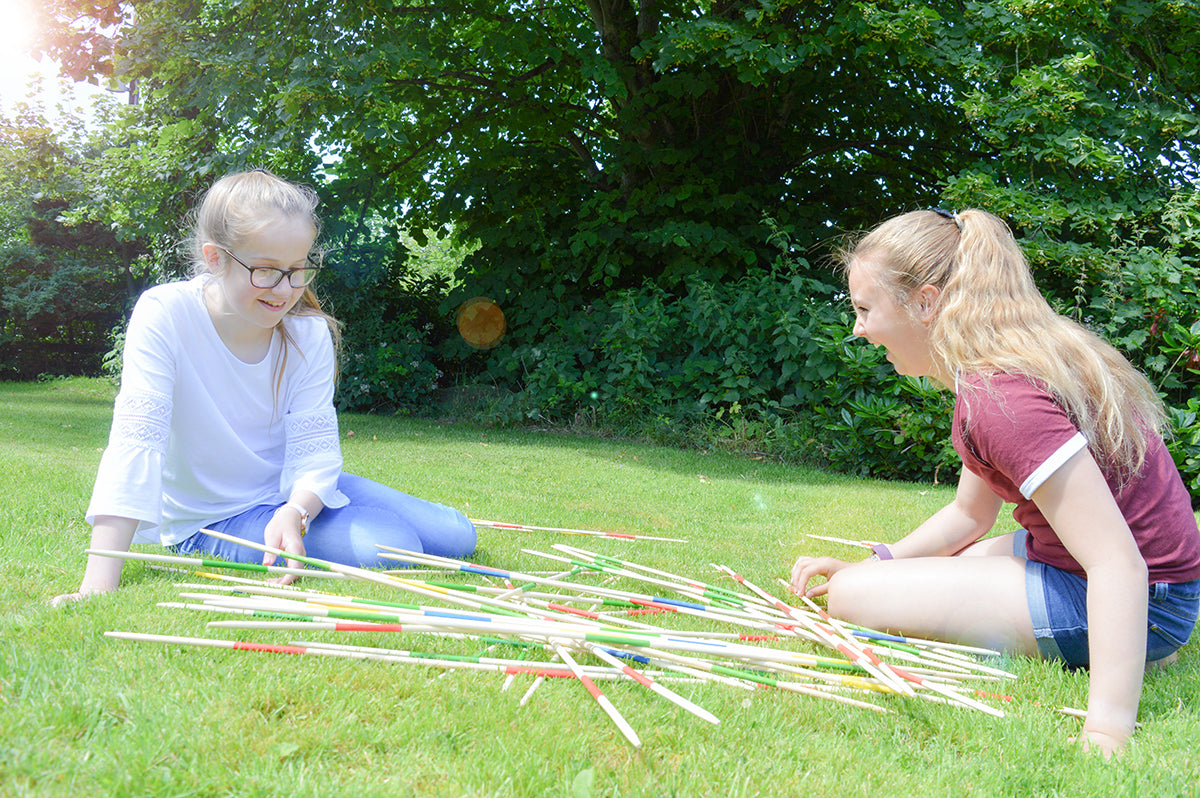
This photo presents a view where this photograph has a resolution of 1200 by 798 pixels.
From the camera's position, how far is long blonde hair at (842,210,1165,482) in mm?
1821

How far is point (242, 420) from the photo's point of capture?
2.77m

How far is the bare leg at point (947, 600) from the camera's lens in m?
2.06

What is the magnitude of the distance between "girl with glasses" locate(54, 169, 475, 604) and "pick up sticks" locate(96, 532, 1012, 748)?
0.32m

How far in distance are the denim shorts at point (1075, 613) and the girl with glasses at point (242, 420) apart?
173 centimetres

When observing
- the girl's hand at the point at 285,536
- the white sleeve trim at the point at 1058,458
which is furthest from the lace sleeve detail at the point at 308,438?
the white sleeve trim at the point at 1058,458

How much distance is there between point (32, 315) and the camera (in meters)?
13.4

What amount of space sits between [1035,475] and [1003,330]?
36cm

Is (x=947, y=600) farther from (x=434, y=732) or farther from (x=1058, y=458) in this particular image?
(x=434, y=732)

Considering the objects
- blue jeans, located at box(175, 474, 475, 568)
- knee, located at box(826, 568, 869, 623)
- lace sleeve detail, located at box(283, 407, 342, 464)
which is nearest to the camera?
knee, located at box(826, 568, 869, 623)

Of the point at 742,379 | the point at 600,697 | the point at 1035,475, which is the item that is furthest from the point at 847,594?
the point at 742,379

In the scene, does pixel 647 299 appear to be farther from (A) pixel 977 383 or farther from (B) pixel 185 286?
(A) pixel 977 383

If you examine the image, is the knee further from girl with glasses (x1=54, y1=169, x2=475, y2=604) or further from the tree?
the tree

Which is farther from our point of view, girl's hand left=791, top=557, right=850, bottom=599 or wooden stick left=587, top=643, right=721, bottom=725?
girl's hand left=791, top=557, right=850, bottom=599

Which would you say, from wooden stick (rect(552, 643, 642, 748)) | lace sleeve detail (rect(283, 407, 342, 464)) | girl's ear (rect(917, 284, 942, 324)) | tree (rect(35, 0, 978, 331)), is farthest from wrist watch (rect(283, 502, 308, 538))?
tree (rect(35, 0, 978, 331))
